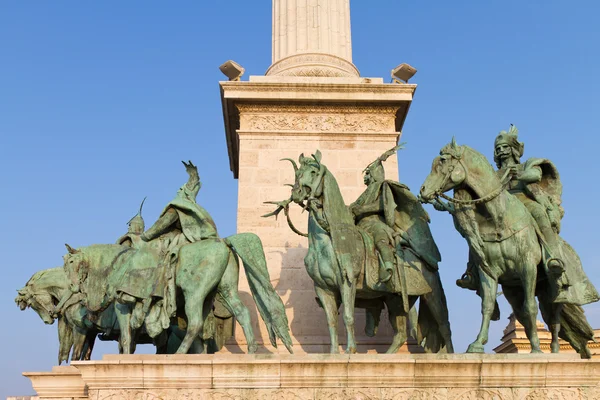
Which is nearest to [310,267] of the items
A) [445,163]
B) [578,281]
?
[445,163]

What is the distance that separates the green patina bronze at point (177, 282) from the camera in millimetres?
10945

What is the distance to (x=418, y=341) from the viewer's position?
11.8m

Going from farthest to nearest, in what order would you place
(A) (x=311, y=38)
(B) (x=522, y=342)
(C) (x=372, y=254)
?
(B) (x=522, y=342)
(A) (x=311, y=38)
(C) (x=372, y=254)

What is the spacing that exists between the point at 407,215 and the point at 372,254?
3.63ft

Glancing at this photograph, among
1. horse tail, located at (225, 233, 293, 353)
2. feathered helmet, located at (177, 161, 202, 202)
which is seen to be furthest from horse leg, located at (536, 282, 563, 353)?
feathered helmet, located at (177, 161, 202, 202)

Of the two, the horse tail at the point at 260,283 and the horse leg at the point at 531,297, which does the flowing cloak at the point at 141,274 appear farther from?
the horse leg at the point at 531,297

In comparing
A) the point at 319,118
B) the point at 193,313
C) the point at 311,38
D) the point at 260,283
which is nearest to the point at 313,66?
the point at 311,38

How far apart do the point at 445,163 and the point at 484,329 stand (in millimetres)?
2436

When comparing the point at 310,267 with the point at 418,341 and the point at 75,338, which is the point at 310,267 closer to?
the point at 418,341

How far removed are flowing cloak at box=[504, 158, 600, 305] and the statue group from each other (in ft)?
0.06

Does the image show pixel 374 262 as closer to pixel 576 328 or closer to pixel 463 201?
pixel 463 201

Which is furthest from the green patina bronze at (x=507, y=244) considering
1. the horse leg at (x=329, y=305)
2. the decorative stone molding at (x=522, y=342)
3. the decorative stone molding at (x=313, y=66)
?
the decorative stone molding at (x=522, y=342)

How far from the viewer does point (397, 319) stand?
1152 cm

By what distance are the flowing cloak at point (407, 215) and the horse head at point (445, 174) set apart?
42.4 inches
